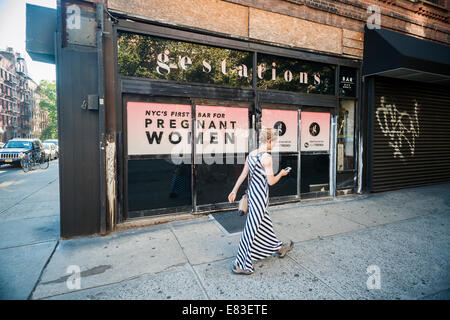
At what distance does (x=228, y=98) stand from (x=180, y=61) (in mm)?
1260

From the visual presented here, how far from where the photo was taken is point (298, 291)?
2633 mm

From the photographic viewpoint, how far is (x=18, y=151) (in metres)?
14.8

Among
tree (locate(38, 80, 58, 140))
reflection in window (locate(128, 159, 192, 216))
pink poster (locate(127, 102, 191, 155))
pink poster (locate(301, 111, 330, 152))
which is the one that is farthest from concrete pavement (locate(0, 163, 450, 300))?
tree (locate(38, 80, 58, 140))

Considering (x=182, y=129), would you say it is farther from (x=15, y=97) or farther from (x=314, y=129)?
(x=15, y=97)

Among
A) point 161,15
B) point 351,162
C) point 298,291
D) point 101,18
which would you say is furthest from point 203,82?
point 351,162

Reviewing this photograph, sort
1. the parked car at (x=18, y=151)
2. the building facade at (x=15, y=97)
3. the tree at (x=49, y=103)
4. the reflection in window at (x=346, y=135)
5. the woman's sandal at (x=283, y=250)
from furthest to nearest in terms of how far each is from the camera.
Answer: the tree at (x=49, y=103), the building facade at (x=15, y=97), the parked car at (x=18, y=151), the reflection in window at (x=346, y=135), the woman's sandal at (x=283, y=250)

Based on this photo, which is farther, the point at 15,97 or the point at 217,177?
the point at 15,97

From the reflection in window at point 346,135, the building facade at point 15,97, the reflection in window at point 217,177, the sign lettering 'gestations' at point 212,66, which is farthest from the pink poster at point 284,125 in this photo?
the building facade at point 15,97

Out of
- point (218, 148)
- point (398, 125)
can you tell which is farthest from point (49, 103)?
point (398, 125)

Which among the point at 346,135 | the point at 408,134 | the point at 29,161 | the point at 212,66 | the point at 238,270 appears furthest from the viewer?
the point at 29,161

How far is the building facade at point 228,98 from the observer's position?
418 cm

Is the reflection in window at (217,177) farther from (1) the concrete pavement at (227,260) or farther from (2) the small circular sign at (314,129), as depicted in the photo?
(2) the small circular sign at (314,129)

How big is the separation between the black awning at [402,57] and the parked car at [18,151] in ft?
57.5
